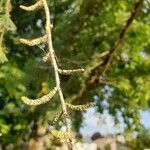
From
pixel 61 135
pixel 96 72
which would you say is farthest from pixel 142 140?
pixel 61 135

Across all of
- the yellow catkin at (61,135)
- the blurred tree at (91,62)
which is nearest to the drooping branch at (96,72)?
the blurred tree at (91,62)

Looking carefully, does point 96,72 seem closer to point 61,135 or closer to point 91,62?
point 91,62

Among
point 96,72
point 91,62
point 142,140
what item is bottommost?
point 142,140

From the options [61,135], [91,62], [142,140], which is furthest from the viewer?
[142,140]

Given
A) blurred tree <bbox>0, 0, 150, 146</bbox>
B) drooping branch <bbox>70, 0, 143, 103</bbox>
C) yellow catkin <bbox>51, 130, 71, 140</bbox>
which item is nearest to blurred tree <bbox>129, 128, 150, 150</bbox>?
blurred tree <bbox>0, 0, 150, 146</bbox>

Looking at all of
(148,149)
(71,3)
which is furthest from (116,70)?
(71,3)

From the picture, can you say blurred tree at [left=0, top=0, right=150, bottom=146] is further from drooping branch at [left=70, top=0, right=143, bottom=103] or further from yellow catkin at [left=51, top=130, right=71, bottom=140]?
yellow catkin at [left=51, top=130, right=71, bottom=140]

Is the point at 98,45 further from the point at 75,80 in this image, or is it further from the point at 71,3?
the point at 71,3

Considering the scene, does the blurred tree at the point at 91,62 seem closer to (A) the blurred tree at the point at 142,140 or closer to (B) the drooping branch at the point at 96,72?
(B) the drooping branch at the point at 96,72

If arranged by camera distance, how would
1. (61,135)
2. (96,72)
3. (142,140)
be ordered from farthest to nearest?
(142,140) < (96,72) < (61,135)
